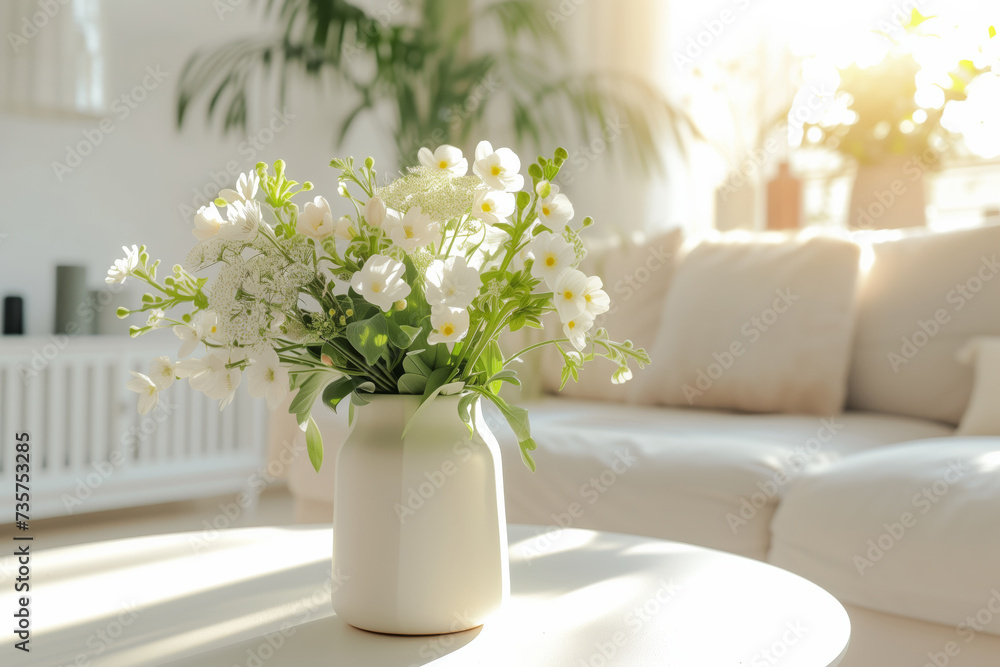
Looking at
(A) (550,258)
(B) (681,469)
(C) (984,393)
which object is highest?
(A) (550,258)

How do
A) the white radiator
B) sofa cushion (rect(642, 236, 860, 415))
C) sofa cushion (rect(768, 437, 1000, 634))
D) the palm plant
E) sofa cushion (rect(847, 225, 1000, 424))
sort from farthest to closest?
the palm plant < the white radiator < sofa cushion (rect(642, 236, 860, 415)) < sofa cushion (rect(847, 225, 1000, 424)) < sofa cushion (rect(768, 437, 1000, 634))

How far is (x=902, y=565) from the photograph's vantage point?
1.16m

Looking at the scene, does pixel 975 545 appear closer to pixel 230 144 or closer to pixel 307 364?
pixel 307 364

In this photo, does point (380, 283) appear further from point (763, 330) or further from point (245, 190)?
point (763, 330)

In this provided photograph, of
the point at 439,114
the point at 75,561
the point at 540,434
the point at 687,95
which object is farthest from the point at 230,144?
the point at 75,561

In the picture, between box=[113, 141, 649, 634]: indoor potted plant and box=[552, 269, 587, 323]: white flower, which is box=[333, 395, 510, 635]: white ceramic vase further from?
box=[552, 269, 587, 323]: white flower

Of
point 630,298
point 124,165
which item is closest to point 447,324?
point 630,298

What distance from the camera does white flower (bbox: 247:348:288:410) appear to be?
66cm

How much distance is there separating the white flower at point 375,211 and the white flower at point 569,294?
0.14 m

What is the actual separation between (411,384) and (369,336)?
7 centimetres

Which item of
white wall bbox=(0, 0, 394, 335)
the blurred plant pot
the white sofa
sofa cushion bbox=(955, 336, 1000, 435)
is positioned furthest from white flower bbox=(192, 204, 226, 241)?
white wall bbox=(0, 0, 394, 335)

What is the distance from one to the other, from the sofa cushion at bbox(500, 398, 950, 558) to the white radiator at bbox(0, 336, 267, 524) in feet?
4.41

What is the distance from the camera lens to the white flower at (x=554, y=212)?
26.3 inches

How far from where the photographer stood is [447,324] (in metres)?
0.63
